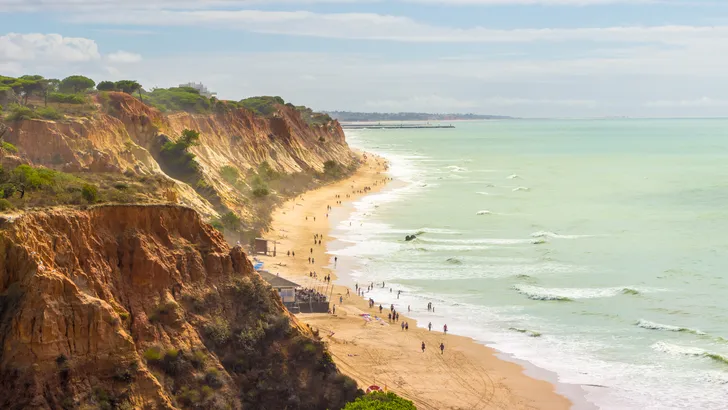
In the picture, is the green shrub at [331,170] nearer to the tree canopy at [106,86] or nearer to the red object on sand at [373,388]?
the tree canopy at [106,86]

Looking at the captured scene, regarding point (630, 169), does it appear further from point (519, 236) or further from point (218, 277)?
point (218, 277)

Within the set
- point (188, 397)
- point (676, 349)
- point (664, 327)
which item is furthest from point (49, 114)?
point (676, 349)

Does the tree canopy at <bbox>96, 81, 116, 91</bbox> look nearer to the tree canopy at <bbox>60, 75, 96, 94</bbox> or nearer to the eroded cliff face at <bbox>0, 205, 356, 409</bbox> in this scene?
the tree canopy at <bbox>60, 75, 96, 94</bbox>

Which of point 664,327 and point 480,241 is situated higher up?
point 480,241

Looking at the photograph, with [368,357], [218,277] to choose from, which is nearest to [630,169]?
[368,357]

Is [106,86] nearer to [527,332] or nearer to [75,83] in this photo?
[75,83]

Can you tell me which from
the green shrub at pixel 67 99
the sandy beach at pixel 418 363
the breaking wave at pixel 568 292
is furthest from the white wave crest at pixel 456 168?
the sandy beach at pixel 418 363
